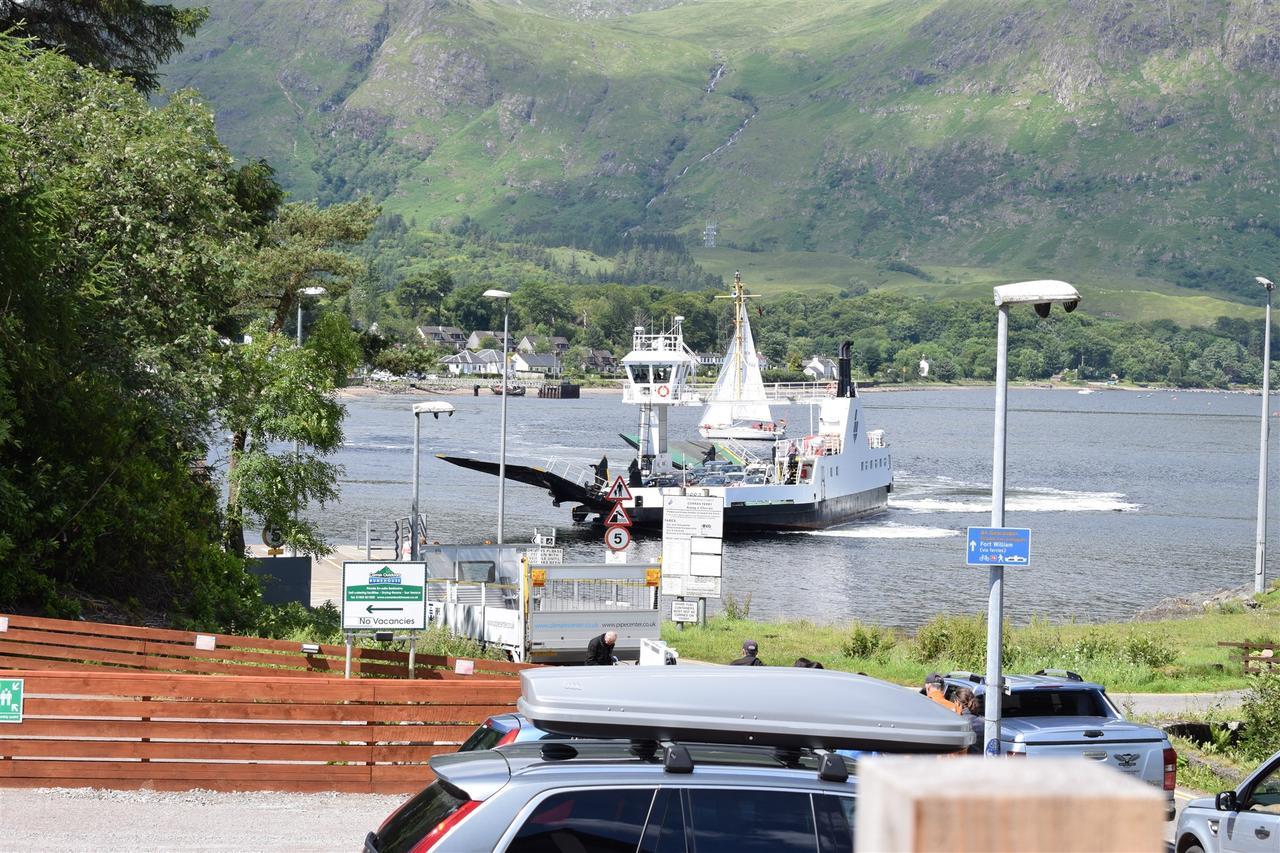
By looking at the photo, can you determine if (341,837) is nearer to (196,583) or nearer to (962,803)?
(962,803)

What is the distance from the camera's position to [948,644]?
25234 mm

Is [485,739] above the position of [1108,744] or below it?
above

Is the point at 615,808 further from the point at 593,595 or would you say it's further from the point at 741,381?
the point at 741,381

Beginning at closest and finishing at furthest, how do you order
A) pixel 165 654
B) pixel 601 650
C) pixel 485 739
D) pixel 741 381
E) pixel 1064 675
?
pixel 485 739, pixel 1064 675, pixel 165 654, pixel 601 650, pixel 741 381

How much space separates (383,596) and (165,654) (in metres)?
3.03

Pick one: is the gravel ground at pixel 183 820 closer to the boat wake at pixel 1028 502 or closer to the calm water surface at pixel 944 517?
the calm water surface at pixel 944 517

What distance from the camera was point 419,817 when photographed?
233 inches

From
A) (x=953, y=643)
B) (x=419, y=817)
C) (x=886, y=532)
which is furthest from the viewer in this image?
(x=886, y=532)

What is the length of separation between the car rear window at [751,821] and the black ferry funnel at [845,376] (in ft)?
195

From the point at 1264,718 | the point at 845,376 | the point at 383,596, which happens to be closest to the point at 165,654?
the point at 383,596

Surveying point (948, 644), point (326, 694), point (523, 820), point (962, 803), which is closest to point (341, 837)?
point (326, 694)

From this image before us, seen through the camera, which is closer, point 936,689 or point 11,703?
point 11,703

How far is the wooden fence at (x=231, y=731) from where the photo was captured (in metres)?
11.8

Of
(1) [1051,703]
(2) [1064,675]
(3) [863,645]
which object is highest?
(2) [1064,675]
